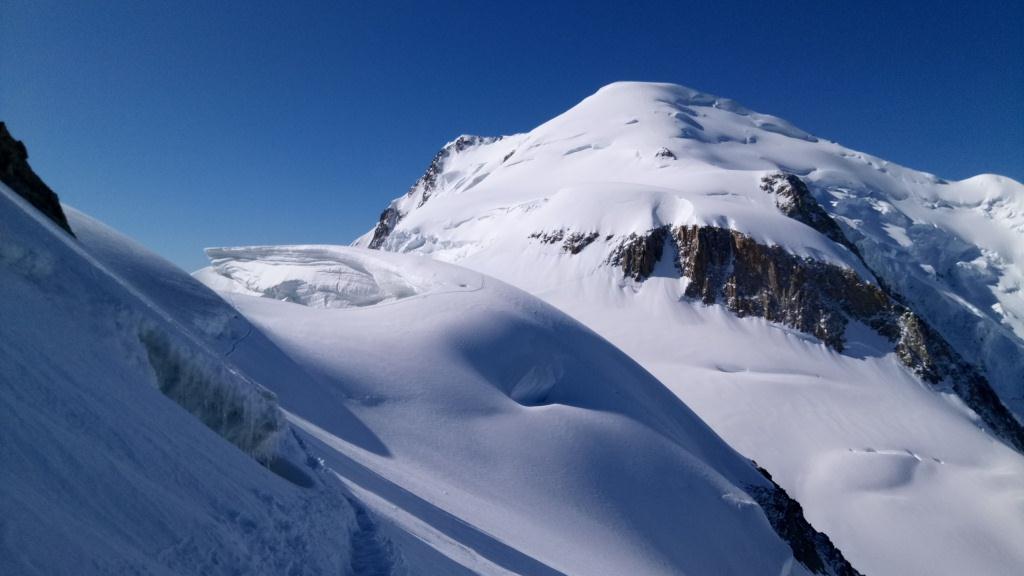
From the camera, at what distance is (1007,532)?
66.5ft

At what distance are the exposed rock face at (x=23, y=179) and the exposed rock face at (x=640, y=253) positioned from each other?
27.6m

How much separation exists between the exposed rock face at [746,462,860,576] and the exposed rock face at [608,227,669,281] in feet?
58.6

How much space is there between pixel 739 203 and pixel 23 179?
115 ft

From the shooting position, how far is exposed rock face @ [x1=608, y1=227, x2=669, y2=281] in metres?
31.9

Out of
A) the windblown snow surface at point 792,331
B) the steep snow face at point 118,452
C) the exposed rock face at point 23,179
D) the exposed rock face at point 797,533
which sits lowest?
the steep snow face at point 118,452

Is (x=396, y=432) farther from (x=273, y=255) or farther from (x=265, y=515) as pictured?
(x=273, y=255)

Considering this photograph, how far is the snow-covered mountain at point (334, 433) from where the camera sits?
9.74 feet

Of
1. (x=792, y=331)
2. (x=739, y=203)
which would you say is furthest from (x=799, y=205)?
(x=792, y=331)

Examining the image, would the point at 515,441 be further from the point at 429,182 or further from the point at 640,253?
the point at 429,182

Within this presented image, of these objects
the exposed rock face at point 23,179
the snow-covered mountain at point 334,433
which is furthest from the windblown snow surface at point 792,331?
the exposed rock face at point 23,179

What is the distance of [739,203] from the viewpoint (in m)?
35.2

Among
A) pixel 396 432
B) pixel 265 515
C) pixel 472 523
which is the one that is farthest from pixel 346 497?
pixel 396 432

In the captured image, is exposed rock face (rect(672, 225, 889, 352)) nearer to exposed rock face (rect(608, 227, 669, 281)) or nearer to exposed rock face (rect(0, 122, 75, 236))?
exposed rock face (rect(608, 227, 669, 281))

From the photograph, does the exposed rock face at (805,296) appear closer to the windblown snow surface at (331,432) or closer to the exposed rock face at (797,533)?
the exposed rock face at (797,533)
